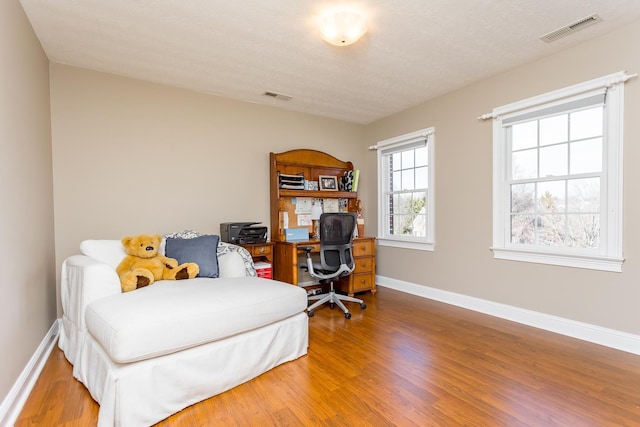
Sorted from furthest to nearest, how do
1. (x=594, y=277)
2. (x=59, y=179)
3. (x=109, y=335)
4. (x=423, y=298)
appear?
(x=423, y=298) → (x=59, y=179) → (x=594, y=277) → (x=109, y=335)

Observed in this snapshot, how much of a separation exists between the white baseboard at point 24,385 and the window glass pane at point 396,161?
4062 millimetres

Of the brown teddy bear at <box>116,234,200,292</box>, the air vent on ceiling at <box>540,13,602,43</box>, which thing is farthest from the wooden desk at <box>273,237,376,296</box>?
the air vent on ceiling at <box>540,13,602,43</box>

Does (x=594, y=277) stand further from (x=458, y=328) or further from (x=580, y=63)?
(x=580, y=63)

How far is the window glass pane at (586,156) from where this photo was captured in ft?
8.42

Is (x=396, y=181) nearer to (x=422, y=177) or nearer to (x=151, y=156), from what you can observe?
(x=422, y=177)

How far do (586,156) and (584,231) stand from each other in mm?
621

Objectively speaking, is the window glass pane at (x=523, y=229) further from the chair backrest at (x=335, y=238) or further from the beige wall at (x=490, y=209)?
the chair backrest at (x=335, y=238)

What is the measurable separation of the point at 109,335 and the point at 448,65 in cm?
325

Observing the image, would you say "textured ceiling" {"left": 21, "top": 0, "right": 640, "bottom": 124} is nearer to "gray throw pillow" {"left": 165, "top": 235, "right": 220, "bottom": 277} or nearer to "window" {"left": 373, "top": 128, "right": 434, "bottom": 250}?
"window" {"left": 373, "top": 128, "right": 434, "bottom": 250}

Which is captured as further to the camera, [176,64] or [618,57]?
[176,64]

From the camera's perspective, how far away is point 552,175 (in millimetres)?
2855

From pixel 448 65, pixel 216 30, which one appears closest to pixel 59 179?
pixel 216 30

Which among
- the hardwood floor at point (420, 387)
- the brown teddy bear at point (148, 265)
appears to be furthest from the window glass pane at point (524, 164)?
the brown teddy bear at point (148, 265)

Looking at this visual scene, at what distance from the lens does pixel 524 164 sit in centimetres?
307
